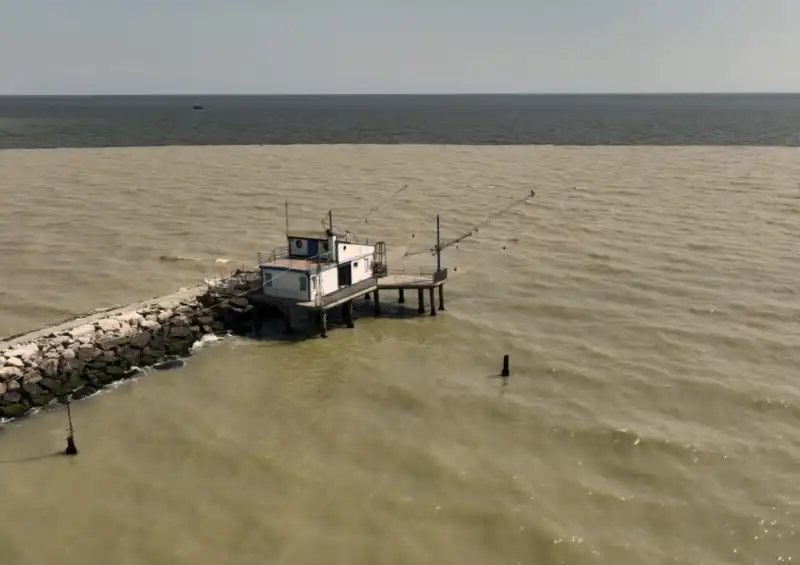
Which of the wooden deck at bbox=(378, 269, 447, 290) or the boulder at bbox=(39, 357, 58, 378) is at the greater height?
the wooden deck at bbox=(378, 269, 447, 290)

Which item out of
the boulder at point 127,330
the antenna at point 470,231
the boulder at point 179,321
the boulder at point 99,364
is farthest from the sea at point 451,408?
the boulder at point 127,330

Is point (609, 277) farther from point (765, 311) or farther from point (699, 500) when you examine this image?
point (699, 500)

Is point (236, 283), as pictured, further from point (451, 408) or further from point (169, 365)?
point (451, 408)

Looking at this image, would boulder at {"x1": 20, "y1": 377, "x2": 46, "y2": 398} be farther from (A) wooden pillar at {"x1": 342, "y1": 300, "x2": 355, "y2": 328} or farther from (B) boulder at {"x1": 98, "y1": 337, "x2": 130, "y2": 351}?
(A) wooden pillar at {"x1": 342, "y1": 300, "x2": 355, "y2": 328}

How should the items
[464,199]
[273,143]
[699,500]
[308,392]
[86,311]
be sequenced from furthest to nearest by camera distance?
[273,143] < [464,199] < [86,311] < [308,392] < [699,500]

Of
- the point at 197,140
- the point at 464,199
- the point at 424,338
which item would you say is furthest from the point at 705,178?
the point at 197,140

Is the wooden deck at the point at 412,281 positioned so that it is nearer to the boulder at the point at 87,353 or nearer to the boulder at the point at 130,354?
the boulder at the point at 130,354

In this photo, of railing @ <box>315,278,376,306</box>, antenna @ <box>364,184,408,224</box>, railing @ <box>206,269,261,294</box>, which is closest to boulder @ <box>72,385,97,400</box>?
railing @ <box>206,269,261,294</box>
